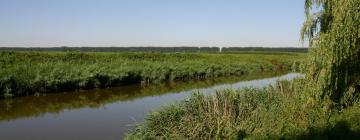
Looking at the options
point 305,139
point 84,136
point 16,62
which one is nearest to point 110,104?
point 84,136

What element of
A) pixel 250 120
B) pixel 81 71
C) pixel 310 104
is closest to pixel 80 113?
pixel 81 71

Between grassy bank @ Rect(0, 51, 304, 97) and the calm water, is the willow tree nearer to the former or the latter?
the calm water

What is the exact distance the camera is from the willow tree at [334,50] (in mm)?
10820

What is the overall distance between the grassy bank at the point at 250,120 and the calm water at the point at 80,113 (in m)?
1.16

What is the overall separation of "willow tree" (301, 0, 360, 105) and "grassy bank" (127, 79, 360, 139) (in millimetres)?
570

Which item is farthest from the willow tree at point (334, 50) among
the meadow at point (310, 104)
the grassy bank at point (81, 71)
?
the grassy bank at point (81, 71)

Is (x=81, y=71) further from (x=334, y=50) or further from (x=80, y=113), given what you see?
(x=334, y=50)

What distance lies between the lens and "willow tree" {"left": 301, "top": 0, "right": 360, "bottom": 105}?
10820mm

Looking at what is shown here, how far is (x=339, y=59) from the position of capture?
36.5 feet

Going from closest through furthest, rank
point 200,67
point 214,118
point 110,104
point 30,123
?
point 214,118 → point 30,123 → point 110,104 → point 200,67

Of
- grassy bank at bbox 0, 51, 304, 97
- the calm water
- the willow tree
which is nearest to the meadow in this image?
the willow tree

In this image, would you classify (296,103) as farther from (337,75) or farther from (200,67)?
(200,67)

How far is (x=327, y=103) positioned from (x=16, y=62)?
72.9ft

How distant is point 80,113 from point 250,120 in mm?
10169
